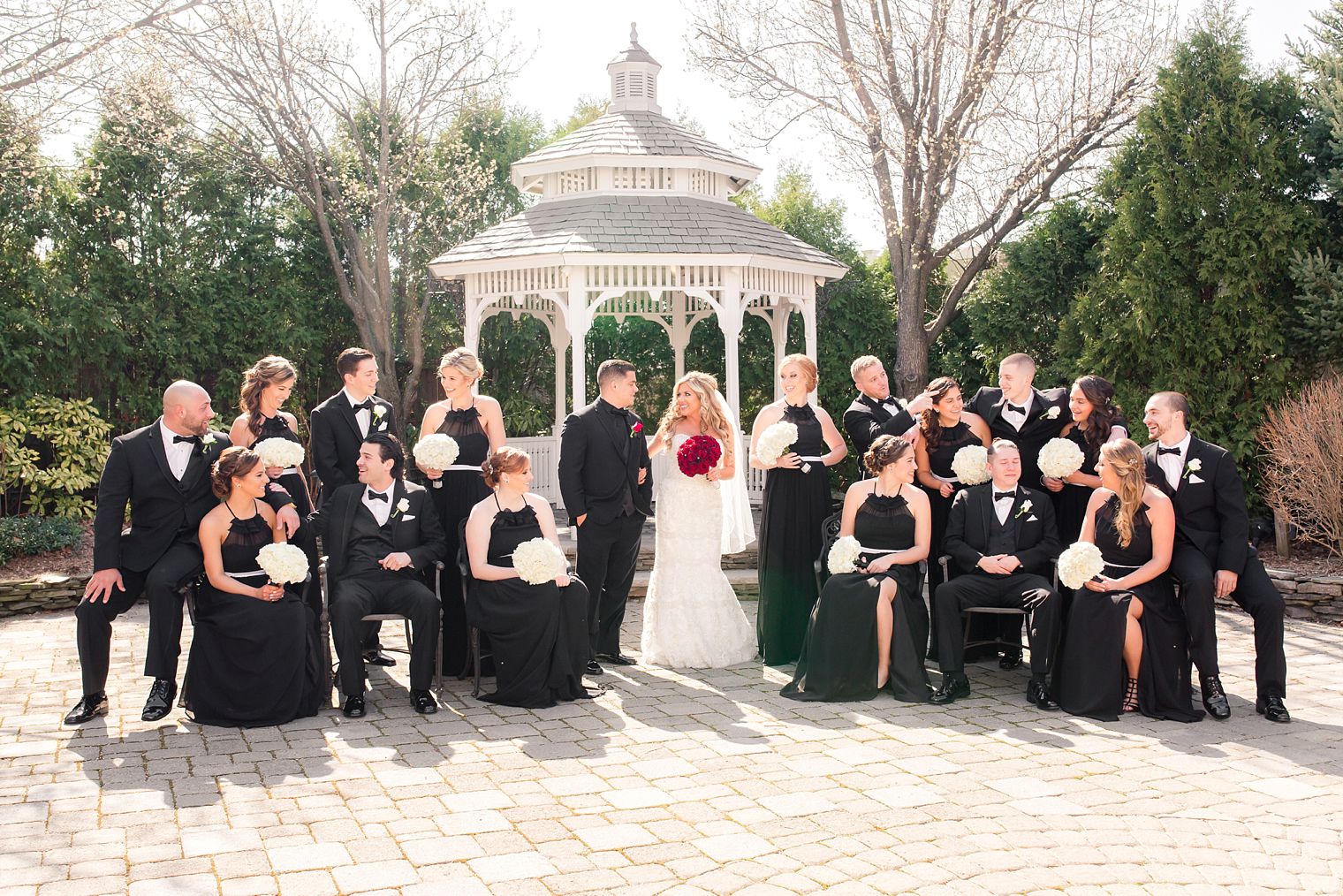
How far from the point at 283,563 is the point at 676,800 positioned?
8.92 ft

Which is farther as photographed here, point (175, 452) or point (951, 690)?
point (951, 690)

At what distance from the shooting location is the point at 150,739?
607cm

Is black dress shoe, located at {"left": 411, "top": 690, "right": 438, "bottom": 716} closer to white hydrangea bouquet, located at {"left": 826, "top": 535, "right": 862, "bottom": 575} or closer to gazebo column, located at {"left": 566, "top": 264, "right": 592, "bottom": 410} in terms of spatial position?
white hydrangea bouquet, located at {"left": 826, "top": 535, "right": 862, "bottom": 575}

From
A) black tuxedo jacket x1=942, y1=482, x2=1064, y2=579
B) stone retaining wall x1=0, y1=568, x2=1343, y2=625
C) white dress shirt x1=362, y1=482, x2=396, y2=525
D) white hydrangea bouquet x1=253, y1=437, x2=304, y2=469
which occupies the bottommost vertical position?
stone retaining wall x1=0, y1=568, x2=1343, y2=625

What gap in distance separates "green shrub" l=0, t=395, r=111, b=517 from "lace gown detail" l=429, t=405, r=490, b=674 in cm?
623

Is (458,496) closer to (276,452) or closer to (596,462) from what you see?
(596,462)

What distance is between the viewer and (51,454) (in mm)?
12773

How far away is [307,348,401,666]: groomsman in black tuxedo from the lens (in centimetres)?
745

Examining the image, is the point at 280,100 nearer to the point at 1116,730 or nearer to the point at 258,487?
the point at 258,487

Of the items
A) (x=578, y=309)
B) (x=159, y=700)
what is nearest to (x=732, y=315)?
(x=578, y=309)

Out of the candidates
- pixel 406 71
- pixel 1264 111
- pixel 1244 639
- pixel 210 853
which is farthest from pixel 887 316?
pixel 210 853

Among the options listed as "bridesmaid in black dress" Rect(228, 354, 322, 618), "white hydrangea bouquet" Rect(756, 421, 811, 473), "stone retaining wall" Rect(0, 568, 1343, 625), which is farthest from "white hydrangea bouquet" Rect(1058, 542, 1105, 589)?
"bridesmaid in black dress" Rect(228, 354, 322, 618)

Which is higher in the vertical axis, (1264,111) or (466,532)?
(1264,111)

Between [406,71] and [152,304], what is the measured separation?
450cm
